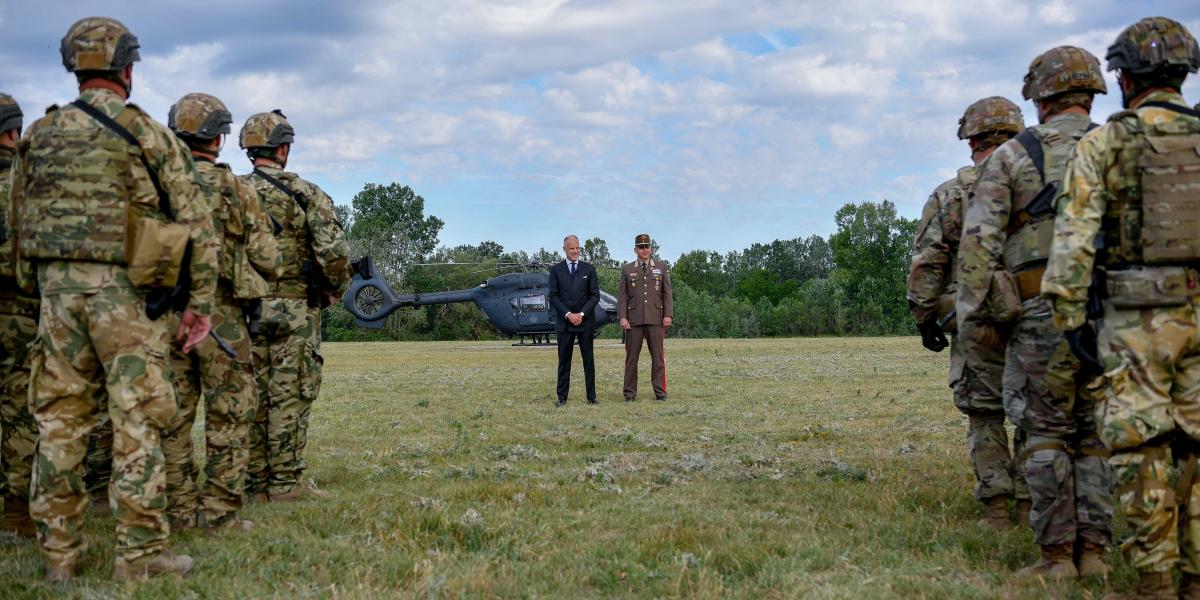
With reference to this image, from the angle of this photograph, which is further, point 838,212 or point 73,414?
point 838,212

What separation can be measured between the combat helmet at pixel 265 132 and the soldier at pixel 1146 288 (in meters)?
4.68

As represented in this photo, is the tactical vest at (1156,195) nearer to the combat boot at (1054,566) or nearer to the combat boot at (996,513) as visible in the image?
the combat boot at (1054,566)

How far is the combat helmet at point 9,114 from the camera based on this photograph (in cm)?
522

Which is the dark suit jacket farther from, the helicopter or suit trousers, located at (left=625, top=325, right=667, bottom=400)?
the helicopter

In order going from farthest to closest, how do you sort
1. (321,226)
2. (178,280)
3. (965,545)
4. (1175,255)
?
(321,226), (965,545), (178,280), (1175,255)

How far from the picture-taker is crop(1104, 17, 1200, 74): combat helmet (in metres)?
3.78

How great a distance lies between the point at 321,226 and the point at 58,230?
6.74ft

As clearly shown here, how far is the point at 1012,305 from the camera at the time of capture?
443 cm

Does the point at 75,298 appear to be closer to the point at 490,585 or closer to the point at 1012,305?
the point at 490,585

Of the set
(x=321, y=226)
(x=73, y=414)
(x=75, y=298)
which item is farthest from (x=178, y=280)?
(x=321, y=226)

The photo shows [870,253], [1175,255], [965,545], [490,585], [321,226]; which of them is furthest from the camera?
[870,253]

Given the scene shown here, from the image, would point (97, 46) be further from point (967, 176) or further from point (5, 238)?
point (967, 176)

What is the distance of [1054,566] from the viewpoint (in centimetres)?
414

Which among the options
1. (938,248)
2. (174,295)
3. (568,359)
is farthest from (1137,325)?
(568,359)
